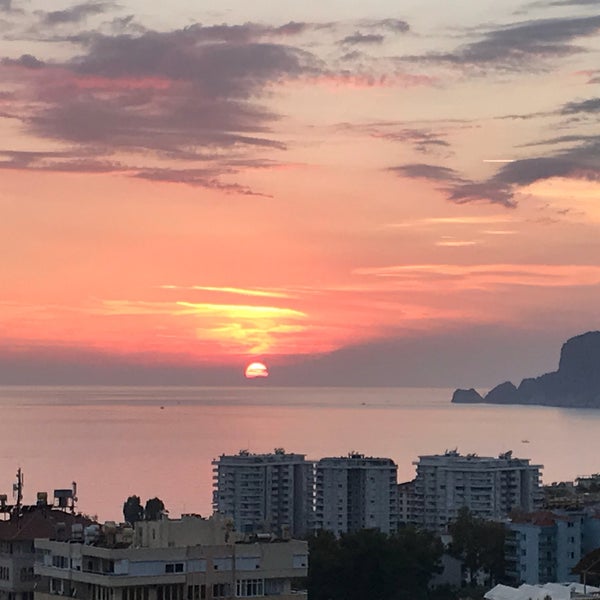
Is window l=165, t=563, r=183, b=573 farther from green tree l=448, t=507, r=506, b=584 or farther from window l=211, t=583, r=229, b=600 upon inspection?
green tree l=448, t=507, r=506, b=584

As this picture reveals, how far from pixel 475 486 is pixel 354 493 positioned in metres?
8.18

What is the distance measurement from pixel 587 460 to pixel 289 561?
14771cm

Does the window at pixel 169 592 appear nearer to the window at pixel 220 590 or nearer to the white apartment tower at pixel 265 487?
the window at pixel 220 590

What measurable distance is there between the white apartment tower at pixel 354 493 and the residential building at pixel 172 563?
65.5 metres

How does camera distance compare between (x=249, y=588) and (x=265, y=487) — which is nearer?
(x=249, y=588)

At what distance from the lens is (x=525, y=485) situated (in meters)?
106

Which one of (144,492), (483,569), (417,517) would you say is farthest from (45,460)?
(483,569)

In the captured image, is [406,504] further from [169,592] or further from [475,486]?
[169,592]

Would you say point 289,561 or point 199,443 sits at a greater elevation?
point 199,443

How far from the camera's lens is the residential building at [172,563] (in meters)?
33.2

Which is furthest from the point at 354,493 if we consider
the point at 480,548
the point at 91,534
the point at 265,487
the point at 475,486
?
the point at 91,534

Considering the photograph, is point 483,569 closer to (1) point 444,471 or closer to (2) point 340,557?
(2) point 340,557

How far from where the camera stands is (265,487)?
108 m

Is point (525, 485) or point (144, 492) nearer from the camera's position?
point (525, 485)
